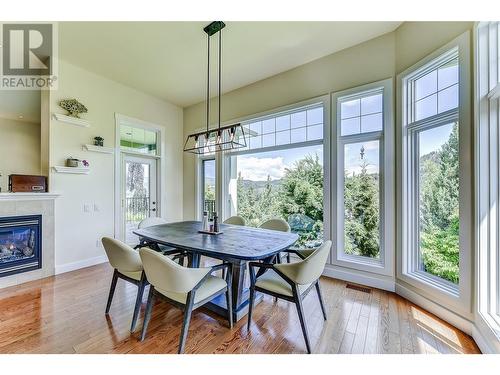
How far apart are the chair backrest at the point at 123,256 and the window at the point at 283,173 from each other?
233 centimetres

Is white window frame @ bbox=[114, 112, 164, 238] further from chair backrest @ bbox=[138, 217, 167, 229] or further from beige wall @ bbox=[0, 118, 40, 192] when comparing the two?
beige wall @ bbox=[0, 118, 40, 192]

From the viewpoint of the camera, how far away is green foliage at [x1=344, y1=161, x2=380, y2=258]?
111 inches

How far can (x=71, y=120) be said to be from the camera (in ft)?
10.7

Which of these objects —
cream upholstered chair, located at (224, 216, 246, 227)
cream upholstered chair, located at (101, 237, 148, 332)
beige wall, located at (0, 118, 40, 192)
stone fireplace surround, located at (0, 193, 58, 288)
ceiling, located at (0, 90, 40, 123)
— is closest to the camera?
cream upholstered chair, located at (101, 237, 148, 332)

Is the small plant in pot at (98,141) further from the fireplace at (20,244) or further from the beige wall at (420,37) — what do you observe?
the beige wall at (420,37)

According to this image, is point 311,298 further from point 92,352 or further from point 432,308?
point 92,352

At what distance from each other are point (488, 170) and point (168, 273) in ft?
8.34

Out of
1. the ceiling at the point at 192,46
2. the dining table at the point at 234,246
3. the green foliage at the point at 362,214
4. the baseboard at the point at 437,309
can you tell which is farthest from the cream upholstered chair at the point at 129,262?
the baseboard at the point at 437,309

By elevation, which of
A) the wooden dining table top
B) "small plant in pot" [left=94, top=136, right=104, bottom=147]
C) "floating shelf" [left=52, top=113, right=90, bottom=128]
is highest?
"floating shelf" [left=52, top=113, right=90, bottom=128]

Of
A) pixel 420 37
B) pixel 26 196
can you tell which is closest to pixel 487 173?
pixel 420 37

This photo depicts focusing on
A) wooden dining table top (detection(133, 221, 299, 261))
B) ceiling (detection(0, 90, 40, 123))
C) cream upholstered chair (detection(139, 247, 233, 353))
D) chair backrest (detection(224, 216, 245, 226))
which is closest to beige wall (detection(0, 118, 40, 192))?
ceiling (detection(0, 90, 40, 123))

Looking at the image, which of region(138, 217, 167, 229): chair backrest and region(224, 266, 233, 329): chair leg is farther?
region(138, 217, 167, 229): chair backrest

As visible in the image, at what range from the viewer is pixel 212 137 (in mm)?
2746

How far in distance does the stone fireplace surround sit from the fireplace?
0.05 m
